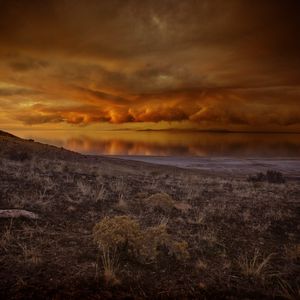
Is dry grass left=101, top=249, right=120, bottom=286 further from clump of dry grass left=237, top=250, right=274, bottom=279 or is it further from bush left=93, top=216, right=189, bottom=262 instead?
clump of dry grass left=237, top=250, right=274, bottom=279

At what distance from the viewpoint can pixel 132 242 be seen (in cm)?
538

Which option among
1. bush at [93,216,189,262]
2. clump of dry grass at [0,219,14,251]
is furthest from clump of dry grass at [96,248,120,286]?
clump of dry grass at [0,219,14,251]

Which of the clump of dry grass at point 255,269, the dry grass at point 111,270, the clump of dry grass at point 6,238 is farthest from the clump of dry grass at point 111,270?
the clump of dry grass at point 255,269

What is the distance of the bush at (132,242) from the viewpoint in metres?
5.27

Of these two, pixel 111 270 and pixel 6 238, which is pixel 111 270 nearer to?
pixel 111 270

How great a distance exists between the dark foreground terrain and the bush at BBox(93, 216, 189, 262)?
2 centimetres

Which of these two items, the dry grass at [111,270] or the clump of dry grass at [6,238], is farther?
the clump of dry grass at [6,238]

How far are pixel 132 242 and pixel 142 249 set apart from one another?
232 millimetres

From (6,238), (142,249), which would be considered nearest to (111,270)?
(142,249)

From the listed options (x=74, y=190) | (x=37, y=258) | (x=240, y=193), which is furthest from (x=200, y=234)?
(x=240, y=193)

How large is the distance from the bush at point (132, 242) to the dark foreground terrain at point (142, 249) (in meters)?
0.02

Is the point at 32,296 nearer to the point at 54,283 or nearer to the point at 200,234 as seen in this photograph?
the point at 54,283

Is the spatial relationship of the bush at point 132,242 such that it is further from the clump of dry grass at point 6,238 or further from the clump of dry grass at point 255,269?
the clump of dry grass at point 6,238

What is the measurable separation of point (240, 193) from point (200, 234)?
20.4 feet
